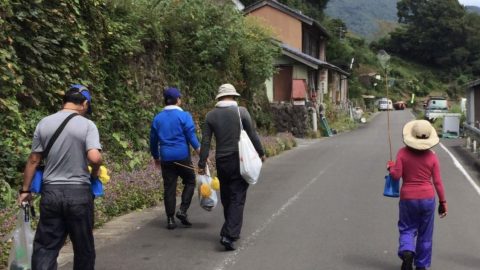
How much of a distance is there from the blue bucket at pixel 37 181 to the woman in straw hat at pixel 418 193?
11.1 feet

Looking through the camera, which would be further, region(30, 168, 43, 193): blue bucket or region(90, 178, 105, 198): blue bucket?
region(90, 178, 105, 198): blue bucket

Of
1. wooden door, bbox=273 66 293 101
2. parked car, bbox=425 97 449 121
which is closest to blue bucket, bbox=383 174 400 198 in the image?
wooden door, bbox=273 66 293 101

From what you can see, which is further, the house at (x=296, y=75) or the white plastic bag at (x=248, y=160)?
the house at (x=296, y=75)

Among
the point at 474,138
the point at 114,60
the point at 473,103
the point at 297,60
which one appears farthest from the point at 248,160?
the point at 297,60

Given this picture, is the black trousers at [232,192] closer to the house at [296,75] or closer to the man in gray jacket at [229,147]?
the man in gray jacket at [229,147]

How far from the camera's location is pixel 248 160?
657 cm

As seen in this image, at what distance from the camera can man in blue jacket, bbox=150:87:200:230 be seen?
7.50 m

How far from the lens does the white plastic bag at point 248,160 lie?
655 cm

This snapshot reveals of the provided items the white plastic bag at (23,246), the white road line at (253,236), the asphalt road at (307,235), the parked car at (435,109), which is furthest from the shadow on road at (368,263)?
the parked car at (435,109)

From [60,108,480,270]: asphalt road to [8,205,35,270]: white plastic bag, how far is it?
57.5 inches

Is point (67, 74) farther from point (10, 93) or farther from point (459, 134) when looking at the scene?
point (459, 134)

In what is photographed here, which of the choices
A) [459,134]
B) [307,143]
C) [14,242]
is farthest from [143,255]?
[459,134]

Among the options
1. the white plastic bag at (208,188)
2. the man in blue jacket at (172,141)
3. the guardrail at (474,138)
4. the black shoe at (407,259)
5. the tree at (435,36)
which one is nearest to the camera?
the black shoe at (407,259)

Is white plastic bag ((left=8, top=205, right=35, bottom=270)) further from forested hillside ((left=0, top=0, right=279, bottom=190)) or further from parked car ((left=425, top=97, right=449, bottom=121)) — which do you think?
parked car ((left=425, top=97, right=449, bottom=121))
